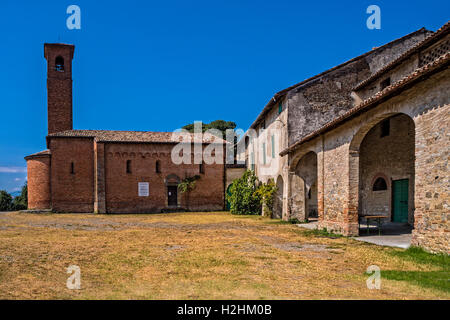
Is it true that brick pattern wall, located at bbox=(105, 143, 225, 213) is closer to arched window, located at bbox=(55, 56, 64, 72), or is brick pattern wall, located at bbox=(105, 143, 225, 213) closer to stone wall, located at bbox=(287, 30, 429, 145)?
arched window, located at bbox=(55, 56, 64, 72)

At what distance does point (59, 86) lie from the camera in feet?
85.4

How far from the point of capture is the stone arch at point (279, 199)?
17.5 meters

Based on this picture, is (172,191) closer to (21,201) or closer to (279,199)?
(279,199)

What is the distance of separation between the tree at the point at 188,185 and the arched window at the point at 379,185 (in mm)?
14155

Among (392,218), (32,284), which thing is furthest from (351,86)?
(32,284)

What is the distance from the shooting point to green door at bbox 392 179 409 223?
12.8 metres

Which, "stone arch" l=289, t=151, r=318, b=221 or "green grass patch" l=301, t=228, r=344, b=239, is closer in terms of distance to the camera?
"green grass patch" l=301, t=228, r=344, b=239

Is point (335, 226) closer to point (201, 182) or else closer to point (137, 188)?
point (201, 182)

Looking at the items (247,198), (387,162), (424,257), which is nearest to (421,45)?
(387,162)

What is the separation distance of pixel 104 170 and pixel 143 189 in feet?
10.7

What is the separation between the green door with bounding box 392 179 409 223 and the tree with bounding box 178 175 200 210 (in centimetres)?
1513
